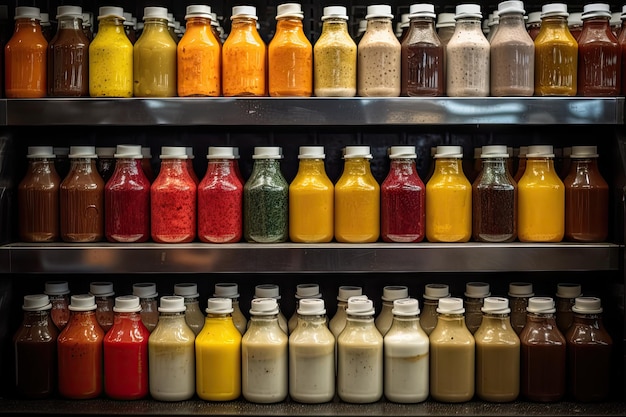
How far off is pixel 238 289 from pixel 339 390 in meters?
0.46

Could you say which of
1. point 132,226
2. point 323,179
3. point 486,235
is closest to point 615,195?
point 486,235

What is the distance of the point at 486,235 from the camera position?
180 cm

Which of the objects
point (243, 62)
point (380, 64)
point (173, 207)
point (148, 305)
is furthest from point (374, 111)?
point (148, 305)

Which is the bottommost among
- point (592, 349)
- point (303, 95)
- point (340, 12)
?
point (592, 349)

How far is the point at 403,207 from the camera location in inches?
70.9

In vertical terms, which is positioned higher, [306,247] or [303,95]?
[303,95]

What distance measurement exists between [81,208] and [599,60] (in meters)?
1.33

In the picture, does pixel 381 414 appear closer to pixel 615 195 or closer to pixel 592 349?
pixel 592 349

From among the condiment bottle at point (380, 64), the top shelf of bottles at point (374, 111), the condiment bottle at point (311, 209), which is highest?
the condiment bottle at point (380, 64)

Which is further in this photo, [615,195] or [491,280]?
[491,280]

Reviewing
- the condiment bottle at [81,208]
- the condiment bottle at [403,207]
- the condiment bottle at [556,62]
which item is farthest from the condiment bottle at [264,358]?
the condiment bottle at [556,62]

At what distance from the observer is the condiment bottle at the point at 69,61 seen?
1.80 metres

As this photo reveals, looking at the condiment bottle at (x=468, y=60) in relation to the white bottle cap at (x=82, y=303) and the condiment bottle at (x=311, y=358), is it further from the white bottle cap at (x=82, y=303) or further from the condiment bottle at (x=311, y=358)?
the white bottle cap at (x=82, y=303)

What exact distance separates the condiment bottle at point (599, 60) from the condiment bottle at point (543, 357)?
531 millimetres
